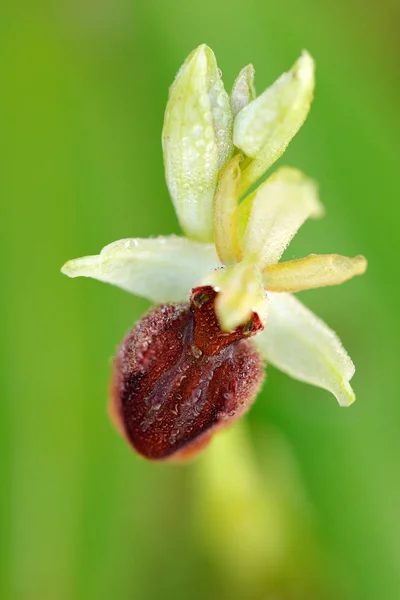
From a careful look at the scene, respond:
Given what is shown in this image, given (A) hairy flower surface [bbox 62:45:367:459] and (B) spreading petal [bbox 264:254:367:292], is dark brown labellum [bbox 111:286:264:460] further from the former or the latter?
(B) spreading petal [bbox 264:254:367:292]

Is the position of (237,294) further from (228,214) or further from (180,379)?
(180,379)

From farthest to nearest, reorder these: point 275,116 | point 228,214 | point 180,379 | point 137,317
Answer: point 137,317 → point 180,379 → point 228,214 → point 275,116

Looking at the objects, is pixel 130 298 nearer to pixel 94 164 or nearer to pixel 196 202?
pixel 94 164

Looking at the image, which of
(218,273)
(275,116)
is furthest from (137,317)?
(275,116)

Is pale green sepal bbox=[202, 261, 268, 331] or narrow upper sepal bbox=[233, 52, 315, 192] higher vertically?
narrow upper sepal bbox=[233, 52, 315, 192]

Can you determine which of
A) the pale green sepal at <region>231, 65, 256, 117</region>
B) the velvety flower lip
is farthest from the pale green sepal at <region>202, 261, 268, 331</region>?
the pale green sepal at <region>231, 65, 256, 117</region>

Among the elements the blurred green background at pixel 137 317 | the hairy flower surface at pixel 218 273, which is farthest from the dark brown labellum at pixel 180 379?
the blurred green background at pixel 137 317

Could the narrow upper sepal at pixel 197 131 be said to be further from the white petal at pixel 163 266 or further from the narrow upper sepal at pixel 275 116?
the white petal at pixel 163 266
